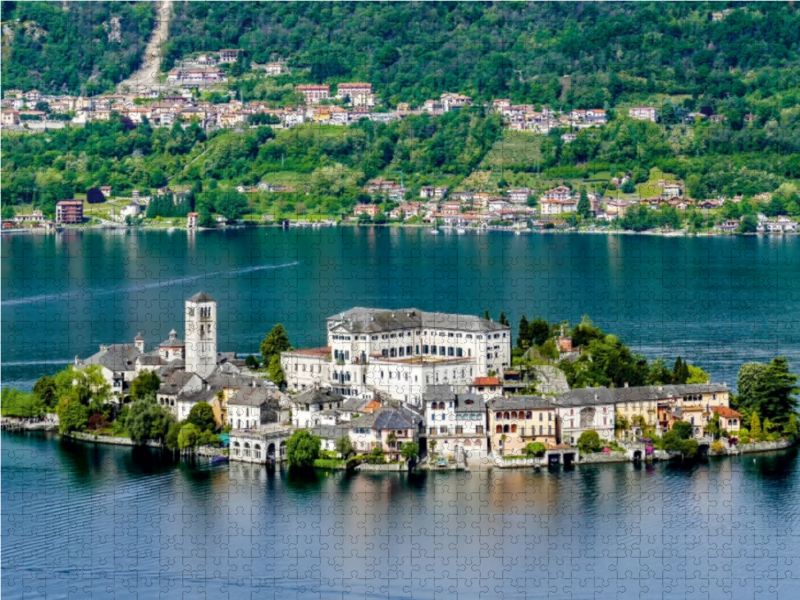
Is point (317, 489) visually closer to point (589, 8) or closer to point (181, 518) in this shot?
point (181, 518)

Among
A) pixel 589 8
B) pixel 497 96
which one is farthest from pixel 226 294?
pixel 589 8

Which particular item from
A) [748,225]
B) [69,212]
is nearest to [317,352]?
[748,225]

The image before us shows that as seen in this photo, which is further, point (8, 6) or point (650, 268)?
point (8, 6)

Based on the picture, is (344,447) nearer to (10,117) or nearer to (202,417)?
(202,417)

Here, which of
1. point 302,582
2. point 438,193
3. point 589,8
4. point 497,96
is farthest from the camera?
point 589,8

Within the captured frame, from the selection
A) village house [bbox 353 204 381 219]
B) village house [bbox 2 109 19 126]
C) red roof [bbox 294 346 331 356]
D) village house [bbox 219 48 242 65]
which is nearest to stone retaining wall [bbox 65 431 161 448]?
red roof [bbox 294 346 331 356]

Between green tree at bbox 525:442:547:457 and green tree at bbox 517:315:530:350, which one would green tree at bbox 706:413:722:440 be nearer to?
green tree at bbox 525:442:547:457
